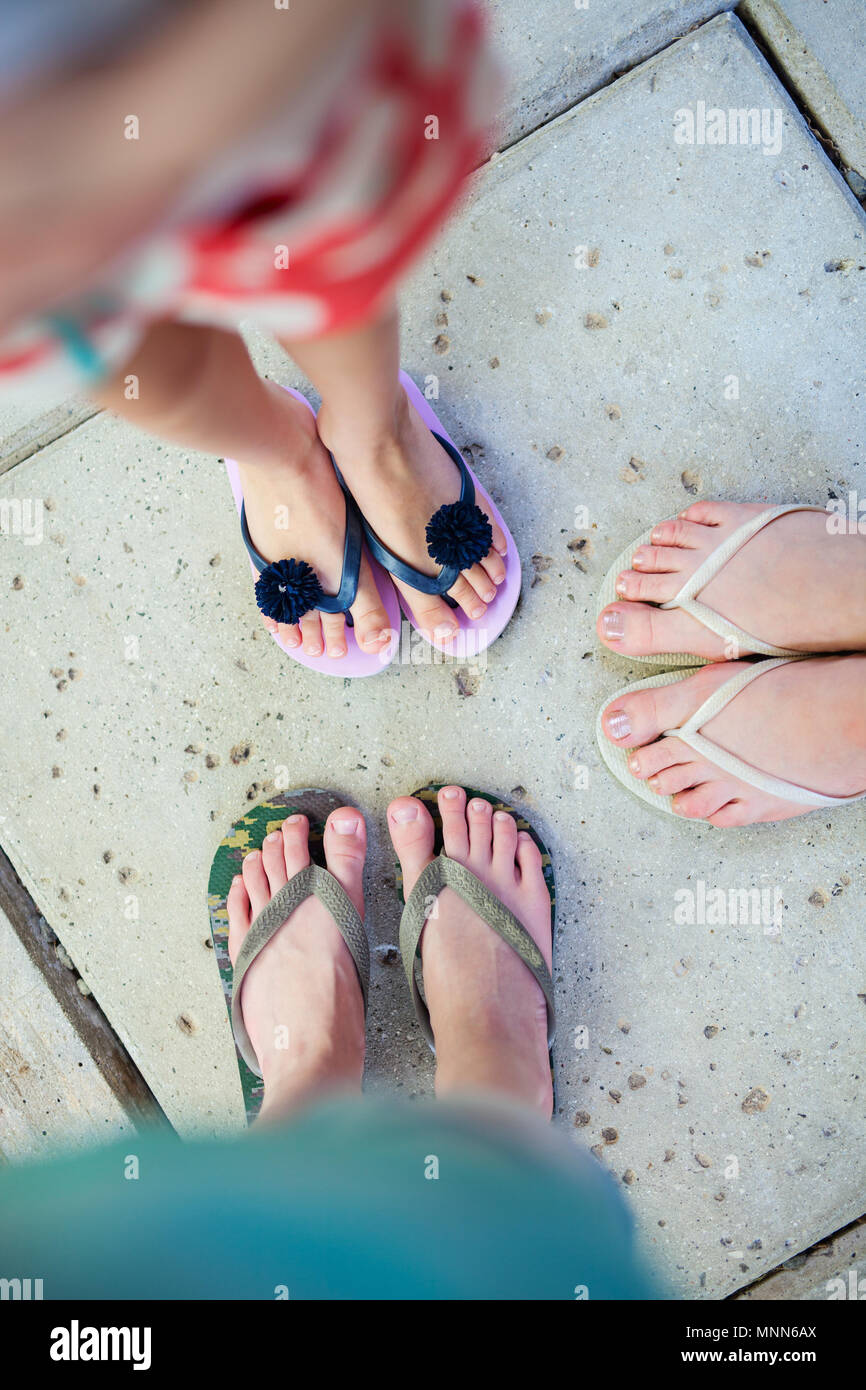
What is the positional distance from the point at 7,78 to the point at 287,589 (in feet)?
2.63

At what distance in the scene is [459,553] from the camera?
41.1 inches

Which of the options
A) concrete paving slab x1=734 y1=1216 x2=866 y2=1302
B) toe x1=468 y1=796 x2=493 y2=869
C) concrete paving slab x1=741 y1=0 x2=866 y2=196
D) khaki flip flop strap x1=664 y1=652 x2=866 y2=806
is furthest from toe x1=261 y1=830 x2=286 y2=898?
concrete paving slab x1=741 y1=0 x2=866 y2=196

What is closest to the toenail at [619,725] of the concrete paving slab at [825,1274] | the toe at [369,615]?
the toe at [369,615]

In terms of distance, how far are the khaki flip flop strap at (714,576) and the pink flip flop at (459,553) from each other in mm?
238

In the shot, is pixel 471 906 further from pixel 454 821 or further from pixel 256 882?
pixel 256 882

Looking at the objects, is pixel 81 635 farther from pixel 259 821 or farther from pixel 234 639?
pixel 259 821

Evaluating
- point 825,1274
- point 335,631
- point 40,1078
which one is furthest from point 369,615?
point 825,1274

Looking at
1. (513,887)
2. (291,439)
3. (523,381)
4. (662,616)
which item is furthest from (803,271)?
(513,887)

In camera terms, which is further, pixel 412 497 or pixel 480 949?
pixel 480 949

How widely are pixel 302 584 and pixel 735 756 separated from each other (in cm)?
61

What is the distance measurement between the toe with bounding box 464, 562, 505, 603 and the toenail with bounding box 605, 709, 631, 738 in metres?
0.24

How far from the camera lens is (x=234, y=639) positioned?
1.26 m

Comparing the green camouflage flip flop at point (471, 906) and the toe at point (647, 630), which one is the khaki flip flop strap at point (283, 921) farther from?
the toe at point (647, 630)

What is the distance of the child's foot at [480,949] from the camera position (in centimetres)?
111
